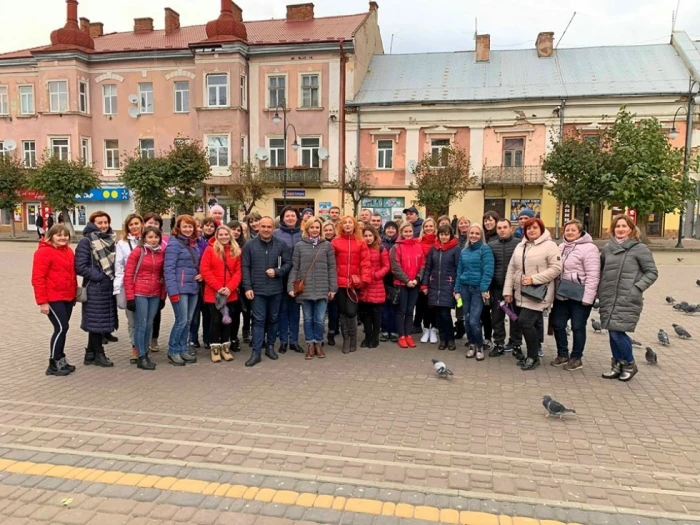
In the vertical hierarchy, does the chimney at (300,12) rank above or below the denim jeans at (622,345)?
above

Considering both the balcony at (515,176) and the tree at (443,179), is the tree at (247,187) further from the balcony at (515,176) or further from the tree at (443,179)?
the balcony at (515,176)

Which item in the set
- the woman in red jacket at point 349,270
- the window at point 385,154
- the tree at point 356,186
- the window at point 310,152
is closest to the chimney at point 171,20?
the window at point 310,152

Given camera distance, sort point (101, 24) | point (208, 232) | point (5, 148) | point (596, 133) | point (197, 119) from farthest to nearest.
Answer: point (101, 24), point (5, 148), point (197, 119), point (596, 133), point (208, 232)

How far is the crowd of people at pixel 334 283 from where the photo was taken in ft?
20.8

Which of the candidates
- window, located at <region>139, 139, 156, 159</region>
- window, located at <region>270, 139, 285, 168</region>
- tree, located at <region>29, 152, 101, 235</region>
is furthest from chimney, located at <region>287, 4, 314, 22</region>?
tree, located at <region>29, 152, 101, 235</region>

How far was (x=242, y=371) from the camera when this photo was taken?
21.7 ft

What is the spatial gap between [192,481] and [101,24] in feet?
145

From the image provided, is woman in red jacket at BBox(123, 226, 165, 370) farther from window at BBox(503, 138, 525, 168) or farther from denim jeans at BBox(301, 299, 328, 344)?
window at BBox(503, 138, 525, 168)

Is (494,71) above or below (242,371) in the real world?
above

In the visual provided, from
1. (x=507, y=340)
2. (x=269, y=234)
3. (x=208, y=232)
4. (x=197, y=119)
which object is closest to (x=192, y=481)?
(x=269, y=234)

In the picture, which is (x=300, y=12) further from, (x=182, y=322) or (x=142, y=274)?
(x=182, y=322)

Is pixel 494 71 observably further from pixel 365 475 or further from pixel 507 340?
pixel 365 475

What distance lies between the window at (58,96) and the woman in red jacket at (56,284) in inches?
1302

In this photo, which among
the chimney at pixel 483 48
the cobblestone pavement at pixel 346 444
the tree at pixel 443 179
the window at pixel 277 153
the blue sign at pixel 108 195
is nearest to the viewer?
the cobblestone pavement at pixel 346 444
